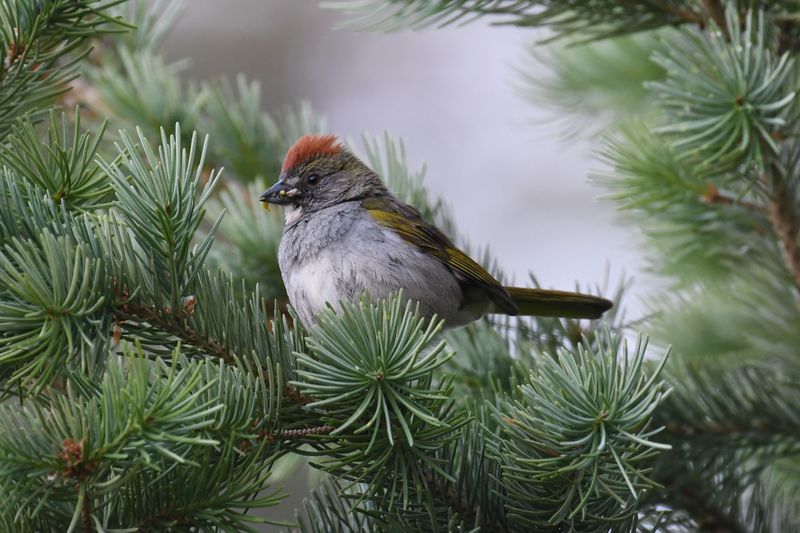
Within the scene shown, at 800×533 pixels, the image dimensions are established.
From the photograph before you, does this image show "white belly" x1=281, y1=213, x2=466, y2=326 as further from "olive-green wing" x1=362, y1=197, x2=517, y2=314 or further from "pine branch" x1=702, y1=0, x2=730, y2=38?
"pine branch" x1=702, y1=0, x2=730, y2=38

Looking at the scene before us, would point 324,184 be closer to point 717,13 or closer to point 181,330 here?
point 717,13

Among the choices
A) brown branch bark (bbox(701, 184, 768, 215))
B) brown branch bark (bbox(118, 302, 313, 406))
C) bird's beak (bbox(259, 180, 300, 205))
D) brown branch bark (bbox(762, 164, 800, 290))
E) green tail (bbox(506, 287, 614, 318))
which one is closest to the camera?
brown branch bark (bbox(118, 302, 313, 406))

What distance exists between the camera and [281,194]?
3174mm

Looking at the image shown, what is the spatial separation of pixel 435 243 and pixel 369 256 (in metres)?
0.33

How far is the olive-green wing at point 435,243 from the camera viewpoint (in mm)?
3039

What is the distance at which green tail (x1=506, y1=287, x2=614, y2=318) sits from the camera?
2.98 meters

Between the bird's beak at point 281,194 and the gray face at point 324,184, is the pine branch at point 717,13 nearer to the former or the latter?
the gray face at point 324,184

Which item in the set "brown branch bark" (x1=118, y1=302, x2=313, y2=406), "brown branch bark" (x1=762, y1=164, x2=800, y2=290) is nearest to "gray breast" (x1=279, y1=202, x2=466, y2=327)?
"brown branch bark" (x1=118, y1=302, x2=313, y2=406)

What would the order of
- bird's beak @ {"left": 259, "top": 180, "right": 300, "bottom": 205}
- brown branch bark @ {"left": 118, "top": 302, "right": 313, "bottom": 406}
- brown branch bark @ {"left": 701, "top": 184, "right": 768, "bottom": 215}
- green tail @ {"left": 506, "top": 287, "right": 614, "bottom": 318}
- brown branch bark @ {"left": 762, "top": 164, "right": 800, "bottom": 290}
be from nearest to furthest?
1. brown branch bark @ {"left": 118, "top": 302, "right": 313, "bottom": 406}
2. brown branch bark @ {"left": 762, "top": 164, "right": 800, "bottom": 290}
3. brown branch bark @ {"left": 701, "top": 184, "right": 768, "bottom": 215}
4. green tail @ {"left": 506, "top": 287, "right": 614, "bottom": 318}
5. bird's beak @ {"left": 259, "top": 180, "right": 300, "bottom": 205}

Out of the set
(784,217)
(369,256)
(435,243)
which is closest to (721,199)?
(784,217)

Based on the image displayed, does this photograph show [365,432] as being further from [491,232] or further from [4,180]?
[491,232]

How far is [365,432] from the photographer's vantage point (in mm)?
1813

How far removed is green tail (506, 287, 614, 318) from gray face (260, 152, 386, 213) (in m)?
0.66

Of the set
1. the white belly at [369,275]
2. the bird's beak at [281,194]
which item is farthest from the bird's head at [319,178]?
the white belly at [369,275]
